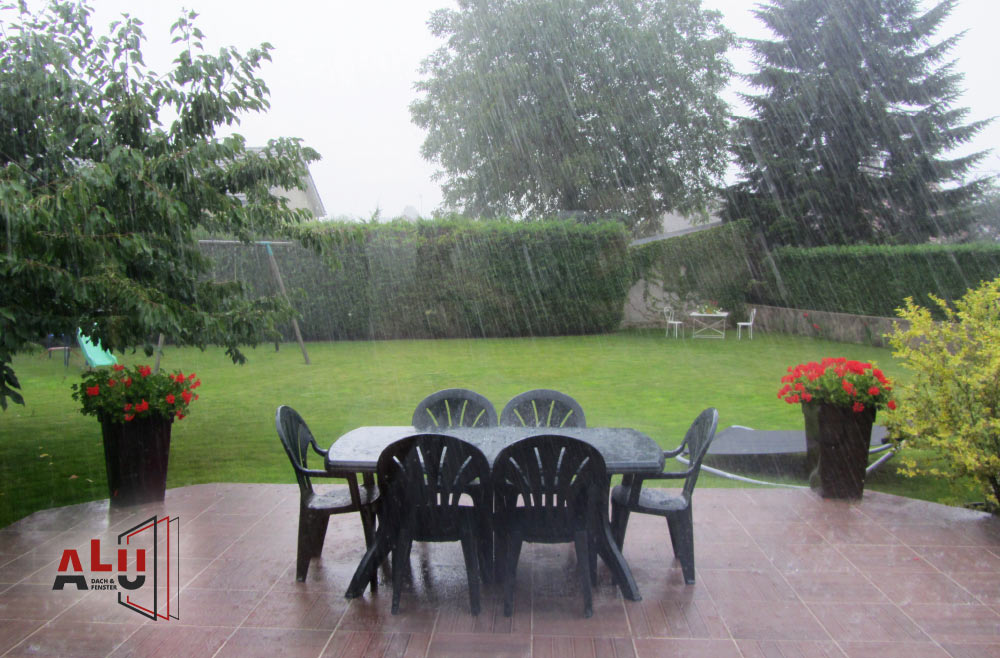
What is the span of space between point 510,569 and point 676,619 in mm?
764

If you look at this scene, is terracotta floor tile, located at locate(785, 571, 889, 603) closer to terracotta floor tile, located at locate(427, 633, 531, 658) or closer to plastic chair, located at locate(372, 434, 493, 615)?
terracotta floor tile, located at locate(427, 633, 531, 658)

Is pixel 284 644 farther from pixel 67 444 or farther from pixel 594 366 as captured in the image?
pixel 594 366

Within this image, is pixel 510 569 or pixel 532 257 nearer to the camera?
pixel 510 569

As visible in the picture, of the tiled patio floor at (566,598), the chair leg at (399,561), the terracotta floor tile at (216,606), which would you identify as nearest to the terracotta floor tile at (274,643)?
the tiled patio floor at (566,598)

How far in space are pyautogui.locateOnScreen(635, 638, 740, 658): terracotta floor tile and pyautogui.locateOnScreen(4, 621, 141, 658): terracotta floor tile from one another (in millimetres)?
2178

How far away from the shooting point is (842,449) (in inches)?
185

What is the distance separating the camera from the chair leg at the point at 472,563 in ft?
10.3

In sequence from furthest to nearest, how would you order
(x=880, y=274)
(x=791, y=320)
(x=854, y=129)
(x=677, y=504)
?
(x=854, y=129)
(x=791, y=320)
(x=880, y=274)
(x=677, y=504)

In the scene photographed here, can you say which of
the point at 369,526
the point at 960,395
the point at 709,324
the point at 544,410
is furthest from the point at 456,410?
the point at 709,324

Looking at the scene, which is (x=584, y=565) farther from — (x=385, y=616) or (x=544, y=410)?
(x=544, y=410)

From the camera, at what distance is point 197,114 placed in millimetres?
4895

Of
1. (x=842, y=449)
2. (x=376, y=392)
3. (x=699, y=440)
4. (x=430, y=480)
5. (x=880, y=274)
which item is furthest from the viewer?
(x=880, y=274)

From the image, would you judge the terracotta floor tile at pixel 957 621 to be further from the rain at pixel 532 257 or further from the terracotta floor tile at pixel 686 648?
the terracotta floor tile at pixel 686 648

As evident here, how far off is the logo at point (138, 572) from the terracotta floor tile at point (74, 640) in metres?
0.16
